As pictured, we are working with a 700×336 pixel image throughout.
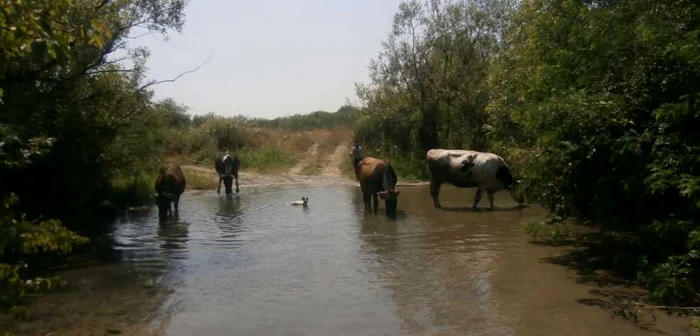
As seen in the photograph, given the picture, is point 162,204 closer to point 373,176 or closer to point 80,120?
point 80,120

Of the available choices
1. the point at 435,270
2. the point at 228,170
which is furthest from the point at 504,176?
the point at 228,170

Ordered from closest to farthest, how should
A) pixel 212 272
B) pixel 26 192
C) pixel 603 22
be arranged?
pixel 603 22 < pixel 212 272 < pixel 26 192

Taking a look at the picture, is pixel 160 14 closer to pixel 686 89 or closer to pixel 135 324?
pixel 135 324

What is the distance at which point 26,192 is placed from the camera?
43.4 ft

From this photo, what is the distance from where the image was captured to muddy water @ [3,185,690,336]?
7488mm

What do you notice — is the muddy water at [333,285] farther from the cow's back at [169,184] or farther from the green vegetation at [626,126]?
the cow's back at [169,184]

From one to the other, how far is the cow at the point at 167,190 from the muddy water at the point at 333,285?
170 centimetres

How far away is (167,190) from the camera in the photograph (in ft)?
60.0

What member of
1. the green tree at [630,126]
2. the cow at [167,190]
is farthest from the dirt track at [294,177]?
the green tree at [630,126]

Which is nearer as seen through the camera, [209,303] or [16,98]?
[209,303]

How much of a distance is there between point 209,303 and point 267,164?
27.2m

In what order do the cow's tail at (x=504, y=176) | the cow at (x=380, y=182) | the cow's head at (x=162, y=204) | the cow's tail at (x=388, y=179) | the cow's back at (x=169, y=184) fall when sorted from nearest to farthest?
1. the cow at (x=380, y=182)
2. the cow's tail at (x=388, y=179)
3. the cow's head at (x=162, y=204)
4. the cow's tail at (x=504, y=176)
5. the cow's back at (x=169, y=184)

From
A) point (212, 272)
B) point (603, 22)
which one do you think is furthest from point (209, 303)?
point (603, 22)

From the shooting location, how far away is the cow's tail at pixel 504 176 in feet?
58.8
